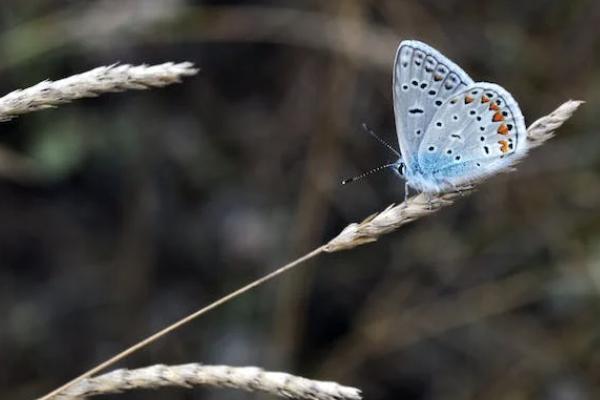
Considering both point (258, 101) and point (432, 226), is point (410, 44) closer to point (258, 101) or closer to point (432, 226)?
point (432, 226)

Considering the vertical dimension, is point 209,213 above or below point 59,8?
below

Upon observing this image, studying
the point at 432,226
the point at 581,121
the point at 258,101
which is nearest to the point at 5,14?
the point at 258,101

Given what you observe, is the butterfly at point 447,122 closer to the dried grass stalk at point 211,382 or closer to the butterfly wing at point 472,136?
the butterfly wing at point 472,136

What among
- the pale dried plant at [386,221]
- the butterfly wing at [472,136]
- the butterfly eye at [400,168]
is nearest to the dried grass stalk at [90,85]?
the pale dried plant at [386,221]

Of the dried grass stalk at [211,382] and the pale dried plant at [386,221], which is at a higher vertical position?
the pale dried plant at [386,221]

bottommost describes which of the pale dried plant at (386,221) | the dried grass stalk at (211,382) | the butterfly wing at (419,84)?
the dried grass stalk at (211,382)

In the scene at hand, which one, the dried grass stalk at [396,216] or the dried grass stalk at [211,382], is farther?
the dried grass stalk at [396,216]

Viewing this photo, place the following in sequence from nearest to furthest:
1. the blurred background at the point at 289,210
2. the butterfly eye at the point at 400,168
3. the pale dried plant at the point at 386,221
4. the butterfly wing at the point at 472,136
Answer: the pale dried plant at the point at 386,221, the butterfly wing at the point at 472,136, the butterfly eye at the point at 400,168, the blurred background at the point at 289,210

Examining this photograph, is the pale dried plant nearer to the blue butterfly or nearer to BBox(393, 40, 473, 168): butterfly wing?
the blue butterfly
